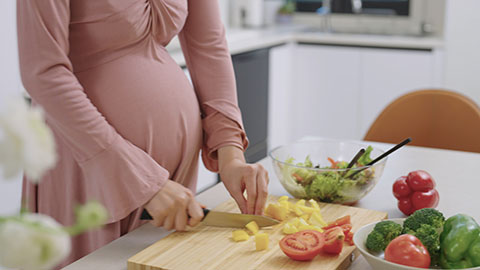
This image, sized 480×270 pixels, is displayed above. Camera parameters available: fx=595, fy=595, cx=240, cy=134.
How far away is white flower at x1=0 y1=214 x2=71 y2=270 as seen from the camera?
0.26 m

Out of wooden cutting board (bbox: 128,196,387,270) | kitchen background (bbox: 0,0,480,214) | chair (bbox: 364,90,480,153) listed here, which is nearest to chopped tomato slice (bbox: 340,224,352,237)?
wooden cutting board (bbox: 128,196,387,270)

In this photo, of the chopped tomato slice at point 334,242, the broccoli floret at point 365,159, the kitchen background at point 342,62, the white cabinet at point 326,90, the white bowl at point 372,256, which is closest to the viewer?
the white bowl at point 372,256

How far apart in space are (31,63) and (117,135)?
0.19 metres

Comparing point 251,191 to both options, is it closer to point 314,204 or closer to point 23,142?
point 314,204

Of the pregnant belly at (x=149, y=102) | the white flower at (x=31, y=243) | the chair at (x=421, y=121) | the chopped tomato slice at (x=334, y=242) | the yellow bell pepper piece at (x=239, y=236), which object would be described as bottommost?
the chair at (x=421, y=121)

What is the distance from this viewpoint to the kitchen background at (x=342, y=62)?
3.52 metres

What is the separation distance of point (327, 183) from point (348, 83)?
8.73 feet

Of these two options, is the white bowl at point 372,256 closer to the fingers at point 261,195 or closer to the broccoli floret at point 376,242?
the broccoli floret at point 376,242

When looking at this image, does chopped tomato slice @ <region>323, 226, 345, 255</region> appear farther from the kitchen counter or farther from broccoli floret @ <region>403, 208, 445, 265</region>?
the kitchen counter

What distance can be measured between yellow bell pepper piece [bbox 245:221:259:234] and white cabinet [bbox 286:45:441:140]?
9.16 feet

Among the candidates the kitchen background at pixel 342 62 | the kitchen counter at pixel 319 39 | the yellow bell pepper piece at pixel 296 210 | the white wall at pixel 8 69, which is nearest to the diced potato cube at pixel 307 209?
the yellow bell pepper piece at pixel 296 210

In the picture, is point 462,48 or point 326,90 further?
point 326,90

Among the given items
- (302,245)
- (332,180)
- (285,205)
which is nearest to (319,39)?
(332,180)

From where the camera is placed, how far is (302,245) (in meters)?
0.96
